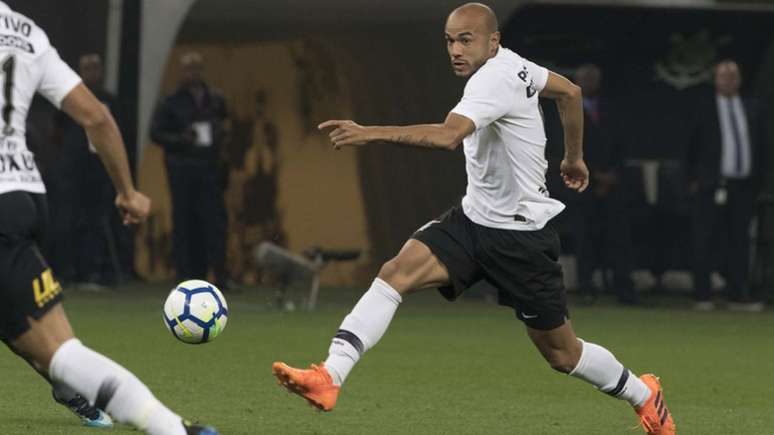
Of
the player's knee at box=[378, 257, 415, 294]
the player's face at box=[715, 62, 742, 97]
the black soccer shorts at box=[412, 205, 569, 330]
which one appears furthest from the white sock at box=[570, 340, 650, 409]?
the player's face at box=[715, 62, 742, 97]

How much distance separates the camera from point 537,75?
29.0ft

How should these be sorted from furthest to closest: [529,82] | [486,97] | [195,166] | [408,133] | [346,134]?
1. [195,166]
2. [529,82]
3. [486,97]
4. [408,133]
5. [346,134]

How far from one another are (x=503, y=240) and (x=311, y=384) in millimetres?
1278

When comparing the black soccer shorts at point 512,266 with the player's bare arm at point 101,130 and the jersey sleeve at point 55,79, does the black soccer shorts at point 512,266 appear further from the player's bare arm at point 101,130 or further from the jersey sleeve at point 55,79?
the jersey sleeve at point 55,79

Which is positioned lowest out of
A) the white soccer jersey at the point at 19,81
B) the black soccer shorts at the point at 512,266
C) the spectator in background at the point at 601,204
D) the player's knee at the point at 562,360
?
the spectator in background at the point at 601,204

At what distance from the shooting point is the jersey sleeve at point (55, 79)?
265 inches

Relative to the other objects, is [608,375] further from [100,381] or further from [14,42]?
[14,42]

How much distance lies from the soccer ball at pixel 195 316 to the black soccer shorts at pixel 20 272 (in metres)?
3.19

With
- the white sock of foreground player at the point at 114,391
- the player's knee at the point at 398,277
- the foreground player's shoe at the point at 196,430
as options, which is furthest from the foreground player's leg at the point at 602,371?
the white sock of foreground player at the point at 114,391

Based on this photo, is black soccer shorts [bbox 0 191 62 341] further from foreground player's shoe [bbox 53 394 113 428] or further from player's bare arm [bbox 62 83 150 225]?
foreground player's shoe [bbox 53 394 113 428]

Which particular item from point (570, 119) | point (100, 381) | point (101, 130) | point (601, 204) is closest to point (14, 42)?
point (101, 130)

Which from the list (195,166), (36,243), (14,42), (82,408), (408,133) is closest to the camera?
(14,42)

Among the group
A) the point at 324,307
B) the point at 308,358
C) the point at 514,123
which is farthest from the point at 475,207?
the point at 324,307

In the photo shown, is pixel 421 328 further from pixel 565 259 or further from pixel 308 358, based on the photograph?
pixel 565 259
